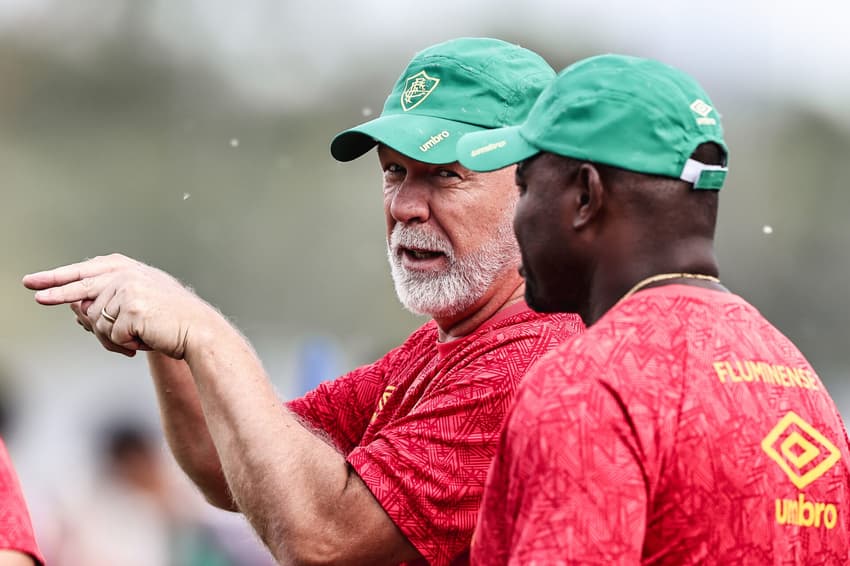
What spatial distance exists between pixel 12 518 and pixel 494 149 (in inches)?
49.7

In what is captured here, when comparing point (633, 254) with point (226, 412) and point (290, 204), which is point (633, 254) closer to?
point (226, 412)

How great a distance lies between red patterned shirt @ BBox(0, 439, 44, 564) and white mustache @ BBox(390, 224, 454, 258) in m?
1.01

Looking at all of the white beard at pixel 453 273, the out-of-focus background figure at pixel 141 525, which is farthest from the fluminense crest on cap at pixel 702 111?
the out-of-focus background figure at pixel 141 525

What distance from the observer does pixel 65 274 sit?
272 cm

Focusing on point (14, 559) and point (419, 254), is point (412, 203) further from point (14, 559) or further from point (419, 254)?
point (14, 559)

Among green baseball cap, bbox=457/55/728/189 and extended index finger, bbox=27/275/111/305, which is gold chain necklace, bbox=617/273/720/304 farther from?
extended index finger, bbox=27/275/111/305

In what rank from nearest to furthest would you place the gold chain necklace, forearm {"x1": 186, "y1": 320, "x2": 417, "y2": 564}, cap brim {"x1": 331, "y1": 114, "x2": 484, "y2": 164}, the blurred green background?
the gold chain necklace
forearm {"x1": 186, "y1": 320, "x2": 417, "y2": 564}
cap brim {"x1": 331, "y1": 114, "x2": 484, "y2": 164}
the blurred green background

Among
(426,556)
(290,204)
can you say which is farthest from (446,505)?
(290,204)

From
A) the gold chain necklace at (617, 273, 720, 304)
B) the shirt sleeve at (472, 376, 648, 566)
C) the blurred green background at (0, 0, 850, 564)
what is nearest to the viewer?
the shirt sleeve at (472, 376, 648, 566)

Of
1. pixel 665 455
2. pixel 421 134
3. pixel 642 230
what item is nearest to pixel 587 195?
pixel 642 230

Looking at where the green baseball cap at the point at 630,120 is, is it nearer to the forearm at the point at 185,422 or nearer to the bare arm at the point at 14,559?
the bare arm at the point at 14,559

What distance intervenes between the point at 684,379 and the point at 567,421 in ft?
0.63

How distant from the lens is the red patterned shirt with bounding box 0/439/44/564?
2.56 meters

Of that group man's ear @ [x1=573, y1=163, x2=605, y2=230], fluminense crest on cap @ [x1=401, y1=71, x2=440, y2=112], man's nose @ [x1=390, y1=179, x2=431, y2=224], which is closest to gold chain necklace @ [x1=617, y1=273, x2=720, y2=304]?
man's ear @ [x1=573, y1=163, x2=605, y2=230]
